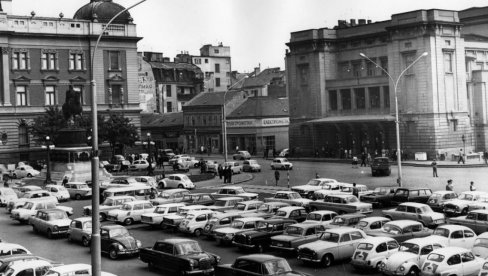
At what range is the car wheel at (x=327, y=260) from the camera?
24547 mm

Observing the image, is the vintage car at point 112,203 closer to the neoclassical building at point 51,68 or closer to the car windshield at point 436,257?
the car windshield at point 436,257

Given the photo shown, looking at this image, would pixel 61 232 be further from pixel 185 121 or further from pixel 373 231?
pixel 185 121

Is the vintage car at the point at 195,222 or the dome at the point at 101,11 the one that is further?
the dome at the point at 101,11

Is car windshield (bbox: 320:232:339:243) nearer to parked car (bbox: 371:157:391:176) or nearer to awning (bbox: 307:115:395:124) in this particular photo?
parked car (bbox: 371:157:391:176)

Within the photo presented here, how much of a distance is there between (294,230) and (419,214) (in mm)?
7582

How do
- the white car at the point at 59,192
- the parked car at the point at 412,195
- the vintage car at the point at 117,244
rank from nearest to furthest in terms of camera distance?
the vintage car at the point at 117,244 → the parked car at the point at 412,195 → the white car at the point at 59,192

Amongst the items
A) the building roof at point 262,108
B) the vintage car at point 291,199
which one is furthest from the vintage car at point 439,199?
the building roof at point 262,108

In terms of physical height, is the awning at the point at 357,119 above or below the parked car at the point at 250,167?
above

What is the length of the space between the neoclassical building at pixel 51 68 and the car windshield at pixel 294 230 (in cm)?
5685

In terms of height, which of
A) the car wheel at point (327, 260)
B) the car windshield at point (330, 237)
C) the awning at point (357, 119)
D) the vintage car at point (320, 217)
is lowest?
the car wheel at point (327, 260)

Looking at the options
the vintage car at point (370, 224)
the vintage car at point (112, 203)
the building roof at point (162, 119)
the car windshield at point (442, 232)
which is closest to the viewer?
the car windshield at point (442, 232)

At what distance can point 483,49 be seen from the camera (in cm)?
8062

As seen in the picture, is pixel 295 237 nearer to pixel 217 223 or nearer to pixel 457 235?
pixel 217 223

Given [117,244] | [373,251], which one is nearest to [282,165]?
[117,244]
